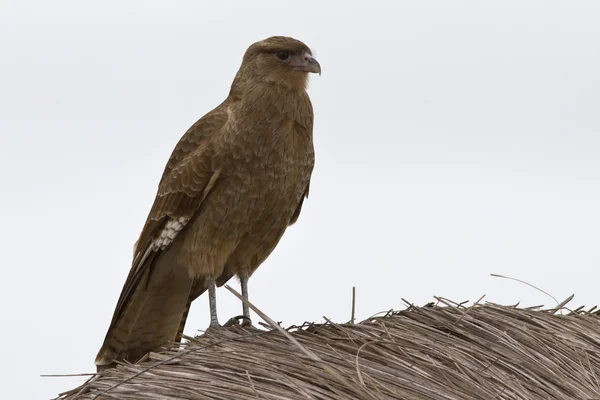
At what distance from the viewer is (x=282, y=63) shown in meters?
7.62

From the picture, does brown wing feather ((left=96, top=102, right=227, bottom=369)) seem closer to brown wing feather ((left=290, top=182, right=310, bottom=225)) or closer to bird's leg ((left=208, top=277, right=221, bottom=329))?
bird's leg ((left=208, top=277, right=221, bottom=329))

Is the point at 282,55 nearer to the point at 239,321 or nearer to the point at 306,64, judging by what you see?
the point at 306,64

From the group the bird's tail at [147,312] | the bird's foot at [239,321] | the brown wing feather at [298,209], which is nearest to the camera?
the bird's foot at [239,321]

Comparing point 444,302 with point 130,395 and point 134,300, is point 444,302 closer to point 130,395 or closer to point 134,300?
point 130,395

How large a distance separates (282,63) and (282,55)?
0.06 metres

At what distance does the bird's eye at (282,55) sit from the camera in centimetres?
764

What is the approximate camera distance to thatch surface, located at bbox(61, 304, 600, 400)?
5051 millimetres

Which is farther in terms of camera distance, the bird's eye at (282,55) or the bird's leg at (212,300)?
the bird's eye at (282,55)

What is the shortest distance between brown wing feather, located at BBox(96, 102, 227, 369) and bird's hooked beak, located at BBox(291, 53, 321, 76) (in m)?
0.56

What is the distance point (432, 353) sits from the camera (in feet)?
17.8

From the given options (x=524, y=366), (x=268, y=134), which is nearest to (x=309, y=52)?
(x=268, y=134)

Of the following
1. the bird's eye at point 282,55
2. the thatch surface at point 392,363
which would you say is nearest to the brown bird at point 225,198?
the bird's eye at point 282,55

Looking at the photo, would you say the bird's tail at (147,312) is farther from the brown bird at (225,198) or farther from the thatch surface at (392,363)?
the thatch surface at (392,363)

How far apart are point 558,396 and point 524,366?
0.23m
